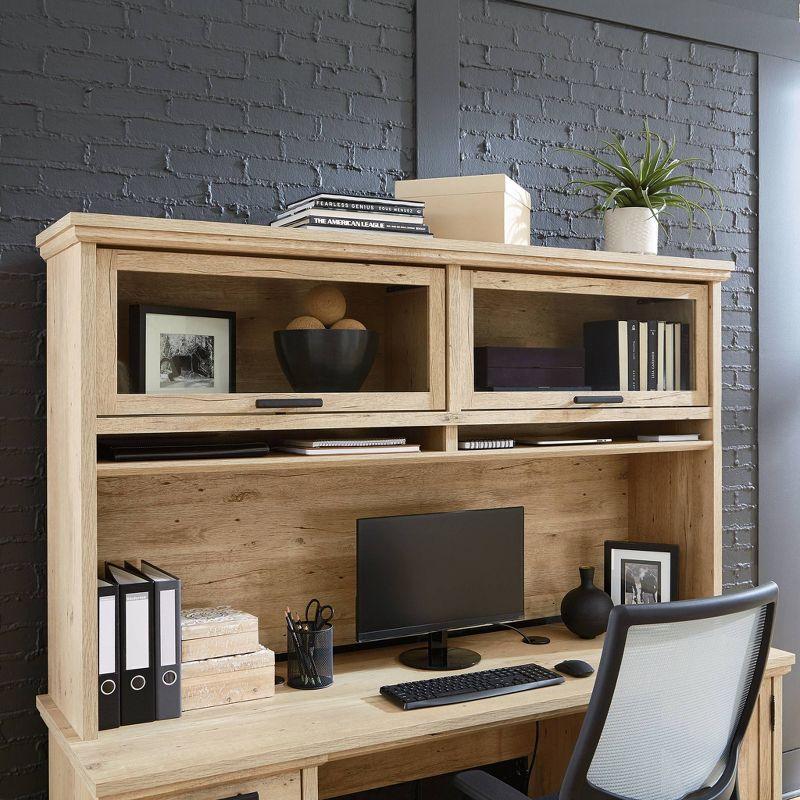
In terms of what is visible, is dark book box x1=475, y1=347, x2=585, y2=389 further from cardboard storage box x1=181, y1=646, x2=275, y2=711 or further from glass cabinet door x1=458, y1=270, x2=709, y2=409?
cardboard storage box x1=181, y1=646, x2=275, y2=711

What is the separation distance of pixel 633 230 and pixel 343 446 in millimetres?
1100

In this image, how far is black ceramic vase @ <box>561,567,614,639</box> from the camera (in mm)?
2596

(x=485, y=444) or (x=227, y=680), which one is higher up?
(x=485, y=444)

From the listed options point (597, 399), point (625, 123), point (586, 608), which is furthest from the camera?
point (625, 123)

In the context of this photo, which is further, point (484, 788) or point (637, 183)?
point (637, 183)

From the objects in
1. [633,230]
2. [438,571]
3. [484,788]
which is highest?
[633,230]

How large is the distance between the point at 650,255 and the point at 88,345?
5.03ft

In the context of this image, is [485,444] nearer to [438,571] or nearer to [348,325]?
[438,571]

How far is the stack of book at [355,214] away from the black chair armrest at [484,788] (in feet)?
4.05

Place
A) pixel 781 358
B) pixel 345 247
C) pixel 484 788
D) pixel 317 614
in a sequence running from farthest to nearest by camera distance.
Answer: pixel 781 358
pixel 317 614
pixel 345 247
pixel 484 788

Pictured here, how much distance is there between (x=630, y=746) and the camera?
1741mm

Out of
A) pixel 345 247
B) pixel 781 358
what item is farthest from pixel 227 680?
pixel 781 358

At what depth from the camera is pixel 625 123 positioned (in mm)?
3014

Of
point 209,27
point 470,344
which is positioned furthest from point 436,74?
point 470,344
